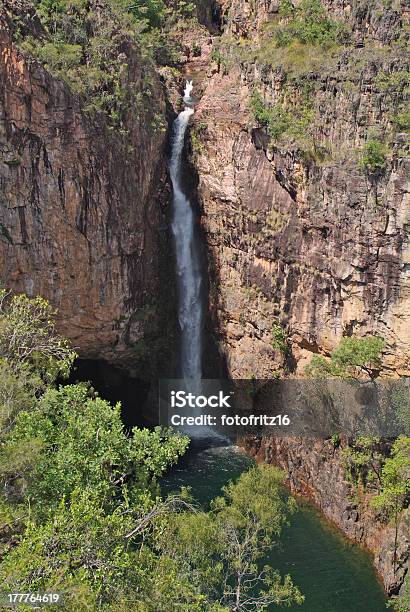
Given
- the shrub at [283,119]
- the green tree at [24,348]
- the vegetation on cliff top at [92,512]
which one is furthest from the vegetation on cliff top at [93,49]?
the vegetation on cliff top at [92,512]

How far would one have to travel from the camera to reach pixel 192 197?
25.5m

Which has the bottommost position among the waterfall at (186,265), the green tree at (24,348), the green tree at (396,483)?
the green tree at (396,483)

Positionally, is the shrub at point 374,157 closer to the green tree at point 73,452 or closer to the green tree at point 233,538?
the green tree at point 233,538

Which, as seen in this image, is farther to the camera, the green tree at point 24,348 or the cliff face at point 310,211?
the cliff face at point 310,211

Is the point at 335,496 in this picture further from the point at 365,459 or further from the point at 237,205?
the point at 237,205

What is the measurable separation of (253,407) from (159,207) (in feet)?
27.2

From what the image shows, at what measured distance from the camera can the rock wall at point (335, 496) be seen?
17422 millimetres

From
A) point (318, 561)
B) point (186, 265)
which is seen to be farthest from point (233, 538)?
point (186, 265)

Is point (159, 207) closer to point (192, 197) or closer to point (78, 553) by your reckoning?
point (192, 197)

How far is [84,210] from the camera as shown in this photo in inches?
857

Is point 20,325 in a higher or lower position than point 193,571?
higher

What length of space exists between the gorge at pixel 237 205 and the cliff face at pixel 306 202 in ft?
0.19

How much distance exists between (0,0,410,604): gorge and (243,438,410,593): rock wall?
0.06 metres

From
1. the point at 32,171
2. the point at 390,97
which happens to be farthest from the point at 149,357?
the point at 390,97
